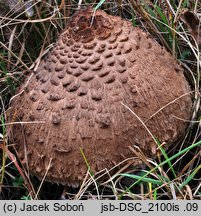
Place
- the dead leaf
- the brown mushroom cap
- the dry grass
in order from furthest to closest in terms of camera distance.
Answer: the dead leaf < the dry grass < the brown mushroom cap

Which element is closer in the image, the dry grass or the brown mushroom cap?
the brown mushroom cap

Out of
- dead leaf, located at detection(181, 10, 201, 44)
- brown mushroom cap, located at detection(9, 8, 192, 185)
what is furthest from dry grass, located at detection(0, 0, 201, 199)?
brown mushroom cap, located at detection(9, 8, 192, 185)

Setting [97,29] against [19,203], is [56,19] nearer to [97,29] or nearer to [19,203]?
[97,29]

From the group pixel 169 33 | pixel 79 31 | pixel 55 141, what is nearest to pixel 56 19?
pixel 79 31

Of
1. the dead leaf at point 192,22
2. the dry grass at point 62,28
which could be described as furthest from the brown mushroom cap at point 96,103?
the dead leaf at point 192,22

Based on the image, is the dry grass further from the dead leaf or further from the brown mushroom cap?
the brown mushroom cap

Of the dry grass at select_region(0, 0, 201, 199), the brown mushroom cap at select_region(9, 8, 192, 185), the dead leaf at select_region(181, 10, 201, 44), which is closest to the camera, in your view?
the brown mushroom cap at select_region(9, 8, 192, 185)

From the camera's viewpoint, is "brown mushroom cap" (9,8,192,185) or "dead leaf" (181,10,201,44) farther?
"dead leaf" (181,10,201,44)

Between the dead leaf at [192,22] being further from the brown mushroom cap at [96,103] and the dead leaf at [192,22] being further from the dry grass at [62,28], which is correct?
the brown mushroom cap at [96,103]

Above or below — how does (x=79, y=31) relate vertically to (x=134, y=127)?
above
